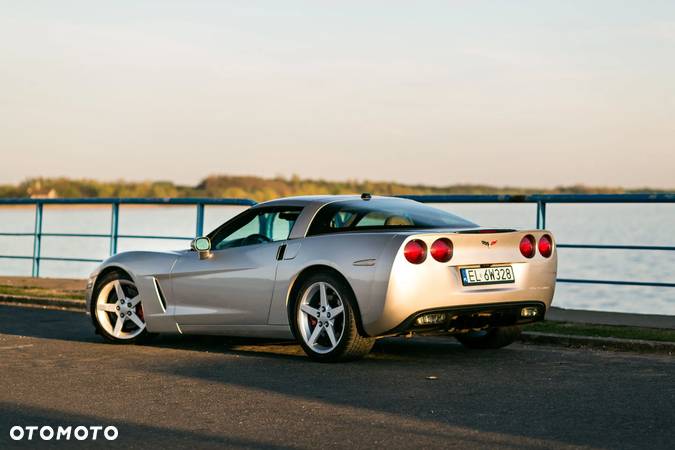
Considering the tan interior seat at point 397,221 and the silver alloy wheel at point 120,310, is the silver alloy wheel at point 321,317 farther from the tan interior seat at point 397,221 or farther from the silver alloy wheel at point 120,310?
the silver alloy wheel at point 120,310

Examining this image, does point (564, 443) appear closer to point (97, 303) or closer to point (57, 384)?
point (57, 384)

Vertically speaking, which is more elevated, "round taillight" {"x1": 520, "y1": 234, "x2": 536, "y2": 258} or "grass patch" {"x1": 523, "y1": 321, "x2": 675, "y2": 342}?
"round taillight" {"x1": 520, "y1": 234, "x2": 536, "y2": 258}

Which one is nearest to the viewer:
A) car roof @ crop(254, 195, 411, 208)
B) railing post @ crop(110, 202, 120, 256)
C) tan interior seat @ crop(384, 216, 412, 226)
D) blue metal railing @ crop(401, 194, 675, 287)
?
tan interior seat @ crop(384, 216, 412, 226)

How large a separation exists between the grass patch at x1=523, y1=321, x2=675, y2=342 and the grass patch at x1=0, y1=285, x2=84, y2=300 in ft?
22.0

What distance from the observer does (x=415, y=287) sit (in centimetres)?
860

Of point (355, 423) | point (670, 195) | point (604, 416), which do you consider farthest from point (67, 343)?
point (670, 195)

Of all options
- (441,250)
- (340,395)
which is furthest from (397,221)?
(340,395)

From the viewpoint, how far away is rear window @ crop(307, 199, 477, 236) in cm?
923

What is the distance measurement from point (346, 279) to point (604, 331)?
3.25 meters

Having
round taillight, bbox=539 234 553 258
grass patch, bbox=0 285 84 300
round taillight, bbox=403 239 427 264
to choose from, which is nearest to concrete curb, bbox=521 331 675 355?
round taillight, bbox=539 234 553 258

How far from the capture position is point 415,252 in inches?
339

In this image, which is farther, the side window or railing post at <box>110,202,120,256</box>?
railing post at <box>110,202,120,256</box>

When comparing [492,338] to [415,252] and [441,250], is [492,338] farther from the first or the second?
[415,252]

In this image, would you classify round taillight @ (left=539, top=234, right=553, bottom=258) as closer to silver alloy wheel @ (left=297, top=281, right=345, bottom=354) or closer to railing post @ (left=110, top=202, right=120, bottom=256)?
silver alloy wheel @ (left=297, top=281, right=345, bottom=354)
